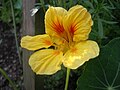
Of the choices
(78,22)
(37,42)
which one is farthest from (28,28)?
(78,22)

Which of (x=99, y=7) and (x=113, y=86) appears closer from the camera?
(x=113, y=86)

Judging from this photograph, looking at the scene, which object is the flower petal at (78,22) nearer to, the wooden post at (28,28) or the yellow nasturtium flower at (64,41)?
the yellow nasturtium flower at (64,41)

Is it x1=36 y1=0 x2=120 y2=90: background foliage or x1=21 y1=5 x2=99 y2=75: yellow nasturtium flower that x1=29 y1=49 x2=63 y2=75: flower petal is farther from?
x1=36 y1=0 x2=120 y2=90: background foliage

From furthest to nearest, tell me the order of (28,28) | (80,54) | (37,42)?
(28,28), (37,42), (80,54)

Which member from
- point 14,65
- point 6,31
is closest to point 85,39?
point 14,65

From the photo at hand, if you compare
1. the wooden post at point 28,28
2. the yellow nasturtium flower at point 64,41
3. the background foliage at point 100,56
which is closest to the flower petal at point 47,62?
the yellow nasturtium flower at point 64,41

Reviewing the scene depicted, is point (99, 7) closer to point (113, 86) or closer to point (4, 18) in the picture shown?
point (113, 86)

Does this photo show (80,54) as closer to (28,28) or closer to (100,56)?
(100,56)

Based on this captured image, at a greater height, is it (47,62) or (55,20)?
(55,20)

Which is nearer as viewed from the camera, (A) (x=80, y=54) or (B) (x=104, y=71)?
(A) (x=80, y=54)
